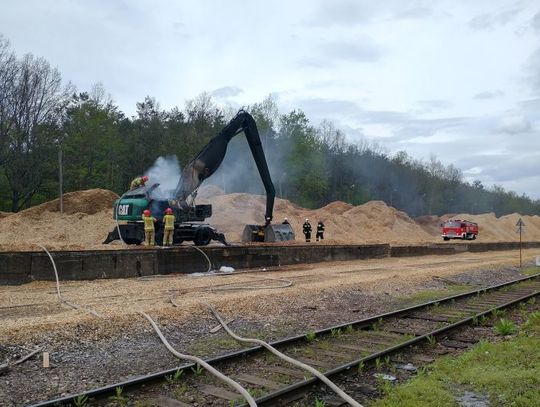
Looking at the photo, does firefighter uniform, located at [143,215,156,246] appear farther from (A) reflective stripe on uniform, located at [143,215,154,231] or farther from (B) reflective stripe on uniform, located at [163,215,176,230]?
(B) reflective stripe on uniform, located at [163,215,176,230]

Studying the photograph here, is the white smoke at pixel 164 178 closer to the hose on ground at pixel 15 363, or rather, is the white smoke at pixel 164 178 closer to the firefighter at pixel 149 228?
the firefighter at pixel 149 228

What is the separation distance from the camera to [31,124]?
49.2 meters

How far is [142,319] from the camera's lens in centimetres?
966

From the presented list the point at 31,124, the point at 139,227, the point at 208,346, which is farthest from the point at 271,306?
the point at 31,124

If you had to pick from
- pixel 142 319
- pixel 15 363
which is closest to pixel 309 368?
pixel 15 363

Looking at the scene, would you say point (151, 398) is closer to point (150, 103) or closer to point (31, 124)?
point (31, 124)

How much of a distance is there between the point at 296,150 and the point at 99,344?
5566 centimetres

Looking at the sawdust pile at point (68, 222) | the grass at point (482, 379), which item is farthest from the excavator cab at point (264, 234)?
the grass at point (482, 379)

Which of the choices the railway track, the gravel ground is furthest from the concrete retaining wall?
the railway track

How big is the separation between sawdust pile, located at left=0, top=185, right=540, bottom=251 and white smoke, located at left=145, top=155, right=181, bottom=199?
2.75m

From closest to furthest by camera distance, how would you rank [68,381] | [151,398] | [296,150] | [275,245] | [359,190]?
1. [151,398]
2. [68,381]
3. [275,245]
4. [296,150]
5. [359,190]

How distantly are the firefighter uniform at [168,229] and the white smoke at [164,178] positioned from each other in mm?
1630

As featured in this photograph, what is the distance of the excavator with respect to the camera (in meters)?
20.9

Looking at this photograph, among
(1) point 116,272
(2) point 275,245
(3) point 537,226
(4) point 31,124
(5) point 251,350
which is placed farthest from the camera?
(3) point 537,226
